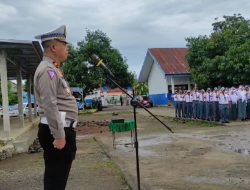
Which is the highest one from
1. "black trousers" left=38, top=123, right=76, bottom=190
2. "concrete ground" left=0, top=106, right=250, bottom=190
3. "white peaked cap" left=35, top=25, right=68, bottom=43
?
"white peaked cap" left=35, top=25, right=68, bottom=43

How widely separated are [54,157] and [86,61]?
148ft

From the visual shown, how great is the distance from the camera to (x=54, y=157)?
4.55m

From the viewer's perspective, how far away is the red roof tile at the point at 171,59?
1892 inches

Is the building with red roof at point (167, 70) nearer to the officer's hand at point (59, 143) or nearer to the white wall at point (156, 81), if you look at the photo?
the white wall at point (156, 81)

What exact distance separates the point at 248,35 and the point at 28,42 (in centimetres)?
1983

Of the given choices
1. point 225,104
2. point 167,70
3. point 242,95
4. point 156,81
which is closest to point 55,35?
point 225,104

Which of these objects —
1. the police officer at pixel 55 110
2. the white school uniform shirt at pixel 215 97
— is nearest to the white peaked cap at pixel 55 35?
the police officer at pixel 55 110

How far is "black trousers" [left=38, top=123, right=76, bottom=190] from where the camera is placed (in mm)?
4543

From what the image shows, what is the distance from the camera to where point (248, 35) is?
33219 millimetres

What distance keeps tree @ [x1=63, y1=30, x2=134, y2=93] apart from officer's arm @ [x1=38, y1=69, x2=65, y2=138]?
44.4 metres

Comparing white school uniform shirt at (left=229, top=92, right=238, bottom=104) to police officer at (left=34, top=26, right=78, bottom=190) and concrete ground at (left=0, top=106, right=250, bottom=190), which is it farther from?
police officer at (left=34, top=26, right=78, bottom=190)

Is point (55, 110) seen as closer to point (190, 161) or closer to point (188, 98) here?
point (190, 161)

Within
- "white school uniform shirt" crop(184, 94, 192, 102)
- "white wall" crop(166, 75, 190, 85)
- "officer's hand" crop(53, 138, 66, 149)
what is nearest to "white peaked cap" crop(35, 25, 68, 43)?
"officer's hand" crop(53, 138, 66, 149)

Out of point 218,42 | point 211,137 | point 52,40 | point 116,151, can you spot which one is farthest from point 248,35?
point 52,40
